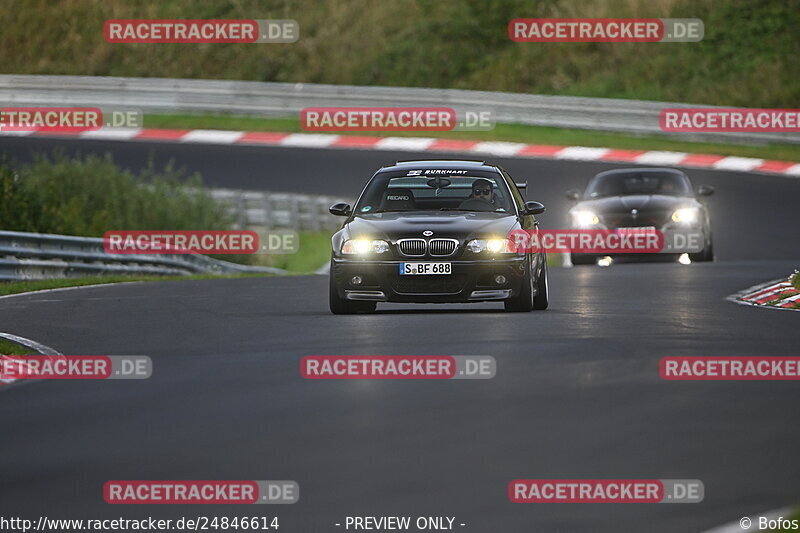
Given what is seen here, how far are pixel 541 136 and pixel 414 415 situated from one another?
27753mm

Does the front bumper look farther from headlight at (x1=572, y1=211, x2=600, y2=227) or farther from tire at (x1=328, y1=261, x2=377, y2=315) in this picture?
headlight at (x1=572, y1=211, x2=600, y2=227)

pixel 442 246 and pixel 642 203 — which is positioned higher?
pixel 642 203

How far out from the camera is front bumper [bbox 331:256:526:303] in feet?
48.6

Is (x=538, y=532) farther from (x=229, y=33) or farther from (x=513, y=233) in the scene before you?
(x=229, y=33)

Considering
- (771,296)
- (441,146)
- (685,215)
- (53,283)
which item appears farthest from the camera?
(441,146)

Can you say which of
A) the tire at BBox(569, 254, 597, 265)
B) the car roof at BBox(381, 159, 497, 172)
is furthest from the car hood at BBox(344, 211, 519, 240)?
the tire at BBox(569, 254, 597, 265)

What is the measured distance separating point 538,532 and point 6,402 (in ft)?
15.6

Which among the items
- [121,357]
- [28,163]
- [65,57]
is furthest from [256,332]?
[65,57]

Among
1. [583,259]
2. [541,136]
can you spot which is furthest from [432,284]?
[541,136]

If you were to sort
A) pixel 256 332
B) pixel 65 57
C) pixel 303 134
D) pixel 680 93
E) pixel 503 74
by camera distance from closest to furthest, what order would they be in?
pixel 256 332
pixel 303 134
pixel 680 93
pixel 503 74
pixel 65 57

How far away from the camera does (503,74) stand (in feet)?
141

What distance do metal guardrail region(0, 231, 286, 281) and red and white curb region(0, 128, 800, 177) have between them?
9.12 meters

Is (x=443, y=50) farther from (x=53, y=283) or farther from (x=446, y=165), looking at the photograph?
(x=446, y=165)

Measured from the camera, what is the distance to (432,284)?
1482 cm
